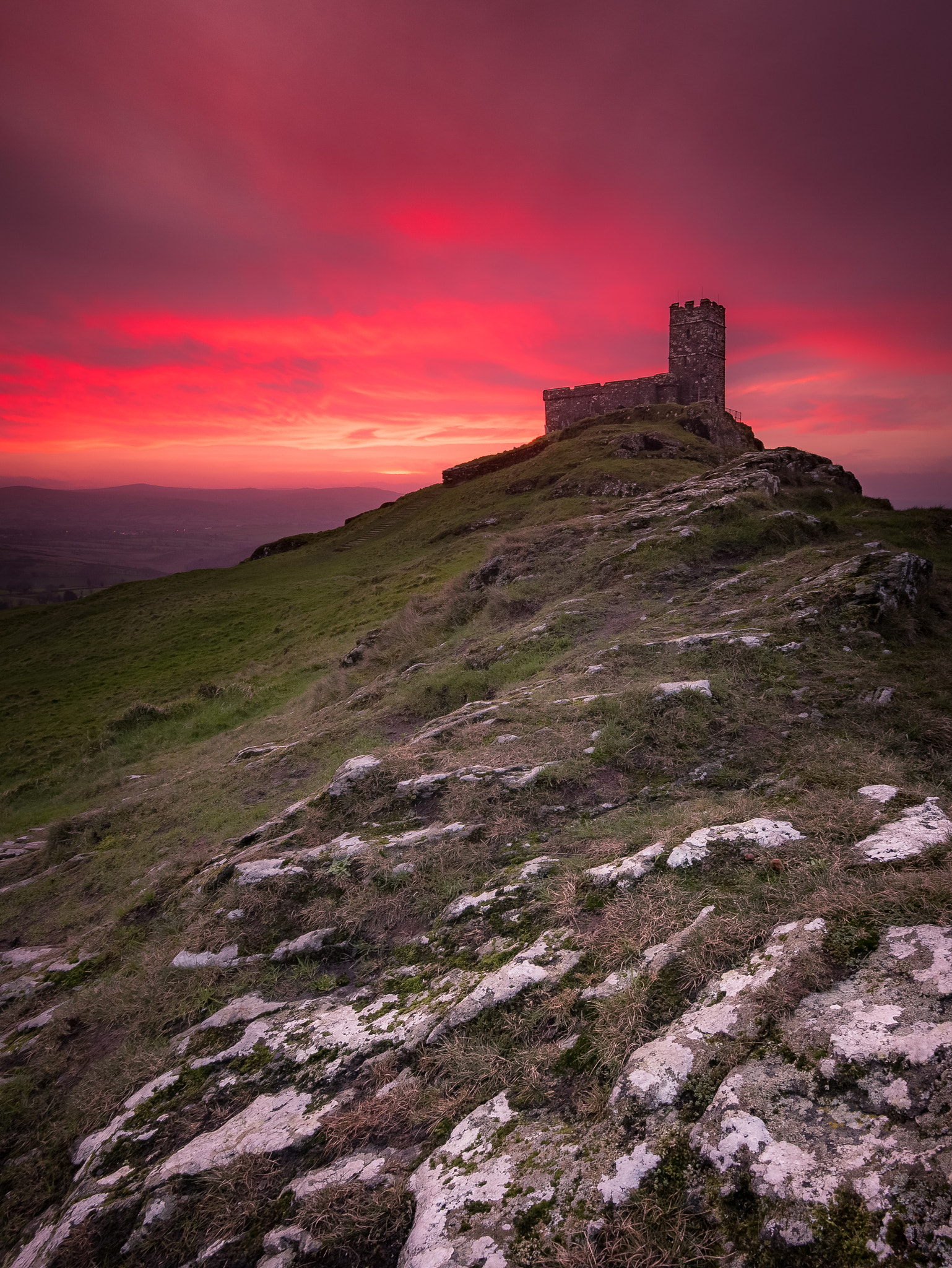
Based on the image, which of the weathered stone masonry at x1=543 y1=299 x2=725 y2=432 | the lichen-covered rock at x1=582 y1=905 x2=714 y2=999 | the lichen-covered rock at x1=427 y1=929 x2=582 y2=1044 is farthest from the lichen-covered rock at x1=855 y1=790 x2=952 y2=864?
the weathered stone masonry at x1=543 y1=299 x2=725 y2=432

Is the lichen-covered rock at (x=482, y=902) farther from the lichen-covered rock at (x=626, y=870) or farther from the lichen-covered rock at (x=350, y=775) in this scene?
the lichen-covered rock at (x=350, y=775)

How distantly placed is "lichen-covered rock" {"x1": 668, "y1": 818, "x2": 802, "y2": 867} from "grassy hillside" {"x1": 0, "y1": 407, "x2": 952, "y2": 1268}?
0.08 m

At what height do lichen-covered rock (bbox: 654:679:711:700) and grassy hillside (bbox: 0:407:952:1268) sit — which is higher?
lichen-covered rock (bbox: 654:679:711:700)

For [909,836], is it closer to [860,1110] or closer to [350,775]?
[860,1110]

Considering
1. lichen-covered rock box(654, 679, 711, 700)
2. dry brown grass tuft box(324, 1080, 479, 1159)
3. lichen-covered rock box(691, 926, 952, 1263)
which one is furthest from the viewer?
lichen-covered rock box(654, 679, 711, 700)

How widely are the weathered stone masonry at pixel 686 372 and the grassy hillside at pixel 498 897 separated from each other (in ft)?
143

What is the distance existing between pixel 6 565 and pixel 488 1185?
9824 inches

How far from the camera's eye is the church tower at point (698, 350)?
55.8 meters

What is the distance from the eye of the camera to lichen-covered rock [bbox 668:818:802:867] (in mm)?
5332

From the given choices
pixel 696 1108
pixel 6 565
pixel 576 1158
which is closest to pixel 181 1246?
pixel 576 1158

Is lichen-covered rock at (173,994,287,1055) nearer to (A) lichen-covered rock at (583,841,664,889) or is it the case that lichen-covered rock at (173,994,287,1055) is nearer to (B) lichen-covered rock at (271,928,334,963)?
(B) lichen-covered rock at (271,928,334,963)

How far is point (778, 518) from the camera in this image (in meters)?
18.6

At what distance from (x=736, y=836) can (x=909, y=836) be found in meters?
1.31

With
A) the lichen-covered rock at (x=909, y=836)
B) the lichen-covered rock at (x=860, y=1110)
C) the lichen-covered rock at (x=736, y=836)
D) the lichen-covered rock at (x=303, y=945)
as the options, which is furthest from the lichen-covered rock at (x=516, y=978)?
the lichen-covered rock at (x=909, y=836)
